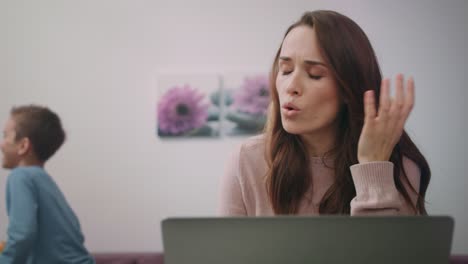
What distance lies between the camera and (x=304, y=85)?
102 cm

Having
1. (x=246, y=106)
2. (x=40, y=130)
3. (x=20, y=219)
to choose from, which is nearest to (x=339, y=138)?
(x=20, y=219)

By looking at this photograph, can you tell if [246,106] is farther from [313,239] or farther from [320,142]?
[313,239]

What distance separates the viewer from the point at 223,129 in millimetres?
2709

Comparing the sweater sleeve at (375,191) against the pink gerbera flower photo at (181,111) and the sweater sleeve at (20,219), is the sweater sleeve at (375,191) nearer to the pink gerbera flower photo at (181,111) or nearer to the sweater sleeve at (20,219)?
the sweater sleeve at (20,219)

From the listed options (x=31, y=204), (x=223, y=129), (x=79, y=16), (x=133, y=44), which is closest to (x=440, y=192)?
(x=223, y=129)

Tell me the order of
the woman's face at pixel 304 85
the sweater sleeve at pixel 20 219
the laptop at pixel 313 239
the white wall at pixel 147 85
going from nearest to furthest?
1. the laptop at pixel 313 239
2. the woman's face at pixel 304 85
3. the sweater sleeve at pixel 20 219
4. the white wall at pixel 147 85

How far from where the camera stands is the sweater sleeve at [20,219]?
164 centimetres

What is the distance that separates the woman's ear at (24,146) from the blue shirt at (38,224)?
0.14 metres

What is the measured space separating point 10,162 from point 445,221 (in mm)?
1802

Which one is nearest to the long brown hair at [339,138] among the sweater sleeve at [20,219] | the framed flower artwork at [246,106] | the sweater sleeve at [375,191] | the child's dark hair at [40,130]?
the sweater sleeve at [375,191]

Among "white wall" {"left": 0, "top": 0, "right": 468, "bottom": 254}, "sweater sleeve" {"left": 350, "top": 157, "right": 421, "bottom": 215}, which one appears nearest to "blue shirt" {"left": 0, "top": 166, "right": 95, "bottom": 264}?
"white wall" {"left": 0, "top": 0, "right": 468, "bottom": 254}

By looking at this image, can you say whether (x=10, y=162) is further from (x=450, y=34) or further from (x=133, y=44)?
(x=450, y=34)

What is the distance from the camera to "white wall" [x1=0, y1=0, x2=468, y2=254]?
264 cm

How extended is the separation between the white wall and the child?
2.32ft
